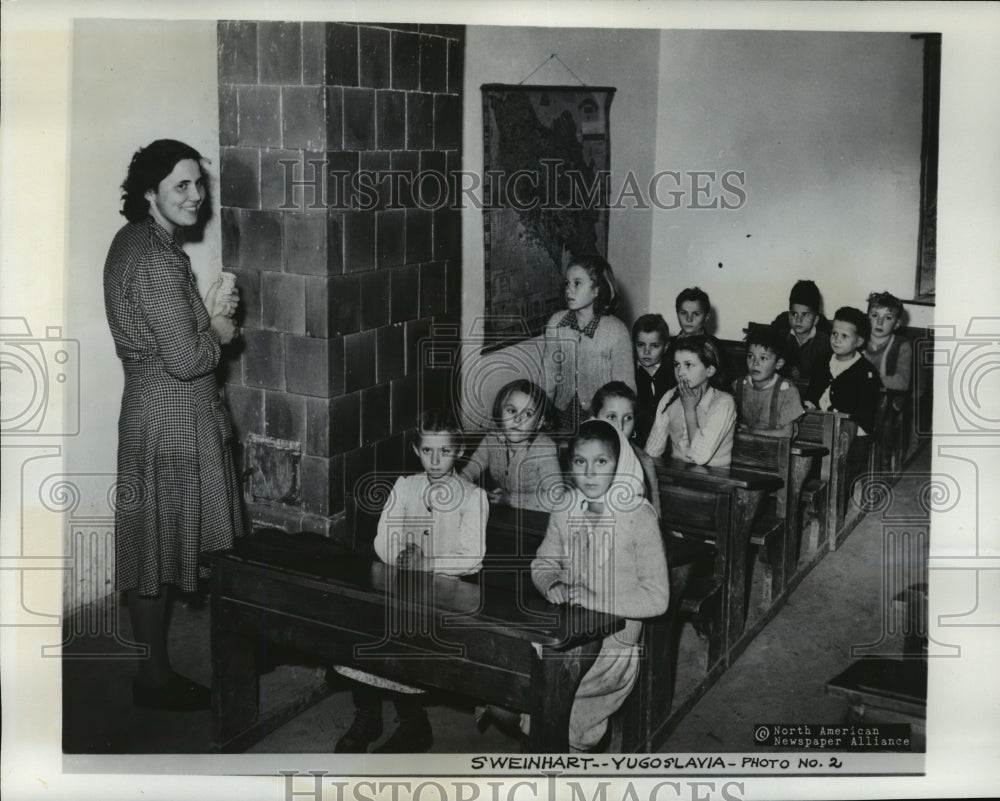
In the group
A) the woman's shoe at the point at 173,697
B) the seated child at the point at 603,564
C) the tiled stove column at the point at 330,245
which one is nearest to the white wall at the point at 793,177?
the tiled stove column at the point at 330,245

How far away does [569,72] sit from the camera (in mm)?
3416

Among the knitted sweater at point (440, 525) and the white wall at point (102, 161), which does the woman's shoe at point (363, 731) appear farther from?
the white wall at point (102, 161)

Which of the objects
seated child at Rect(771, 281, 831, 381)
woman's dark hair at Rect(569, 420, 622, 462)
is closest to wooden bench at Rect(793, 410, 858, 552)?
seated child at Rect(771, 281, 831, 381)

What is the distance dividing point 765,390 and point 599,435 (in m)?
1.22

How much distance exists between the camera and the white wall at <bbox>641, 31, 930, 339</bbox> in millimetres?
3391

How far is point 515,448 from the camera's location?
124 inches

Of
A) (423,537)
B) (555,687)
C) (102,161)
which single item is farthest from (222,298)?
(555,687)

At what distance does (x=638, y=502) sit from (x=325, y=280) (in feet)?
3.59

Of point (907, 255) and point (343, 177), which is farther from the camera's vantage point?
point (907, 255)

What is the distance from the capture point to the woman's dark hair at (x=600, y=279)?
3.46 meters

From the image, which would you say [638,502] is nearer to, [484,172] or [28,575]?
[484,172]

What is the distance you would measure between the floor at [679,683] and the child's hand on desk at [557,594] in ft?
1.46

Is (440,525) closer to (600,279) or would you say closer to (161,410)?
(161,410)

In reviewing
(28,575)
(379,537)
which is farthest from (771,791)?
(28,575)
